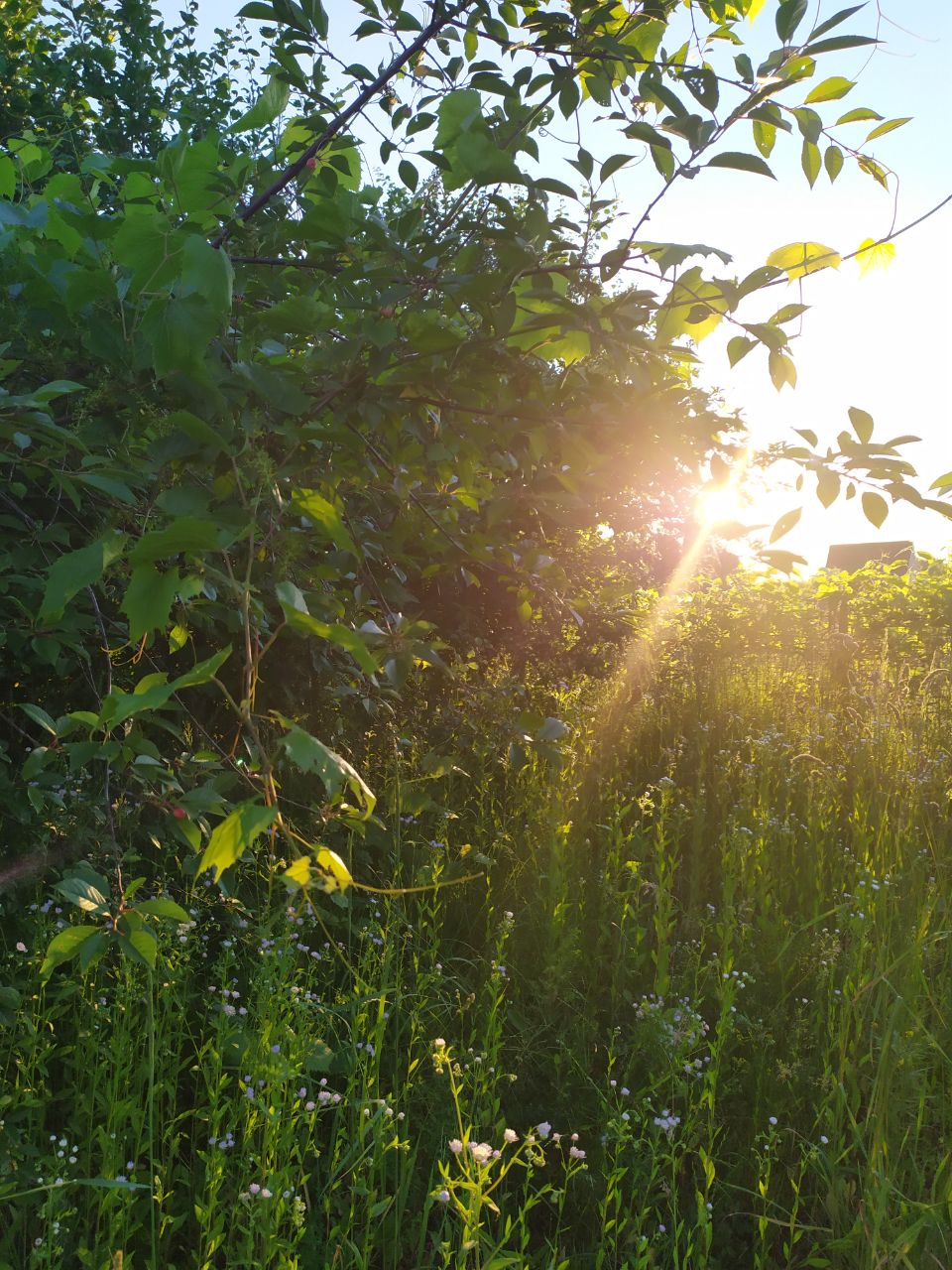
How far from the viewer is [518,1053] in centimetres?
245

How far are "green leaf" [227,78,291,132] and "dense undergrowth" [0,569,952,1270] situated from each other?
3.87 feet

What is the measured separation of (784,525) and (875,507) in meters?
0.15

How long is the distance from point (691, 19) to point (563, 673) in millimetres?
2794

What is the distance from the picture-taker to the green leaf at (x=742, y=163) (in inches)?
48.3

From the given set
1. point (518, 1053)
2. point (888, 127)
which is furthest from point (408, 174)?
point (518, 1053)

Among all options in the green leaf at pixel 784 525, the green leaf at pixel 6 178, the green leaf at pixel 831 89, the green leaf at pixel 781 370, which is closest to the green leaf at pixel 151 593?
the green leaf at pixel 784 525

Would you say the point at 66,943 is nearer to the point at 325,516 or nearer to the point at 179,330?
the point at 325,516

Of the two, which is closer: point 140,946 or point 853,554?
point 140,946

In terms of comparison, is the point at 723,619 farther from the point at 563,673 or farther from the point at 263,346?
the point at 263,346

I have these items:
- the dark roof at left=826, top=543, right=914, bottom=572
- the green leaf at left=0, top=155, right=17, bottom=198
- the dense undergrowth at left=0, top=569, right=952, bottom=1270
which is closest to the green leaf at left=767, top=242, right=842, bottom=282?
the dense undergrowth at left=0, top=569, right=952, bottom=1270

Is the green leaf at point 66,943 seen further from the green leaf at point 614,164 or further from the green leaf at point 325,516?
the green leaf at point 614,164

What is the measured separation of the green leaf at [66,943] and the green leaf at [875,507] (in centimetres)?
113

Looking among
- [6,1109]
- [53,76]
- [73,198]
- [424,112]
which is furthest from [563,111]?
[53,76]

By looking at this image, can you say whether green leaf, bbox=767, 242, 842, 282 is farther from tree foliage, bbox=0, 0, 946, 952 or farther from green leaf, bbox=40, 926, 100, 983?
green leaf, bbox=40, 926, 100, 983
